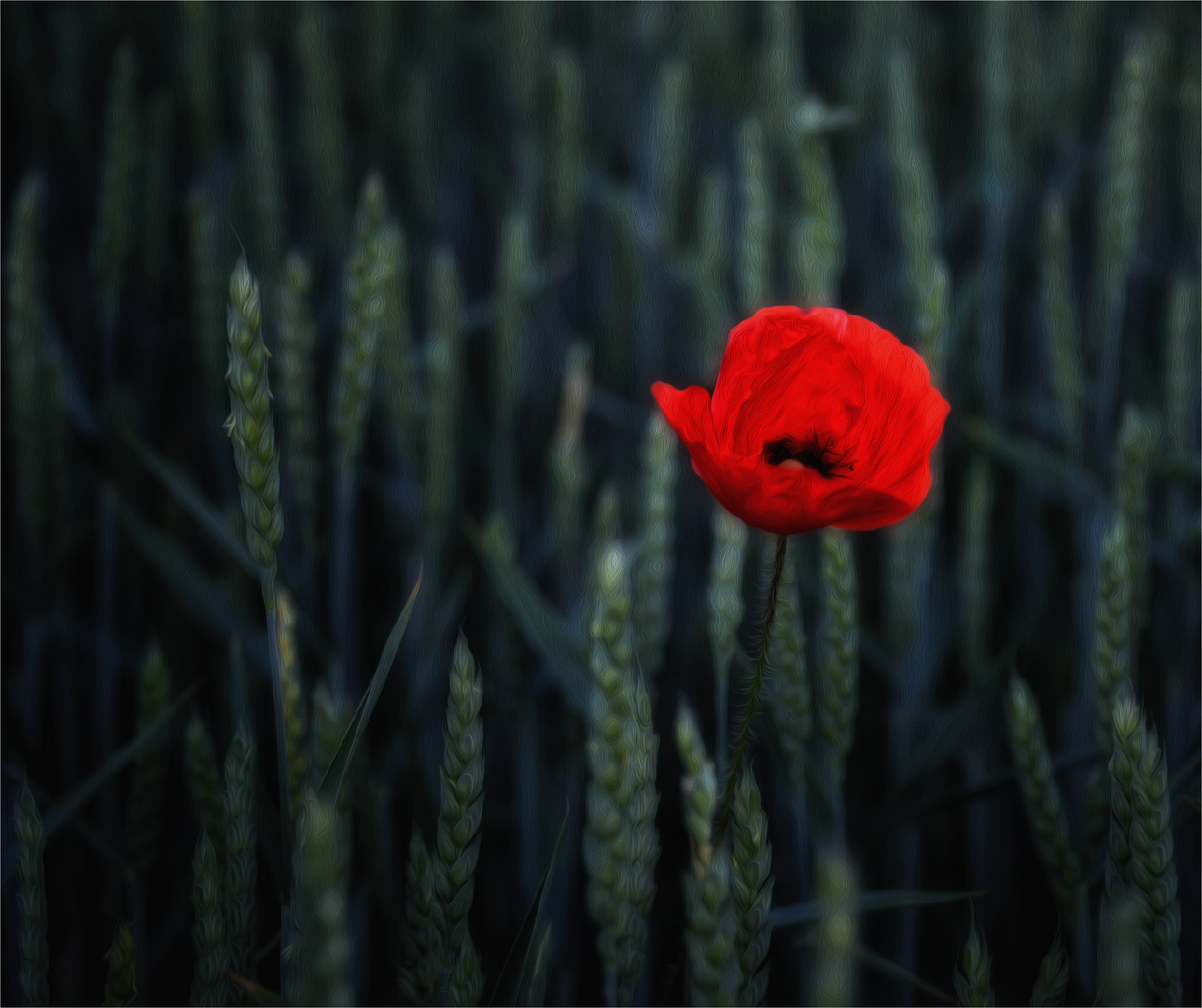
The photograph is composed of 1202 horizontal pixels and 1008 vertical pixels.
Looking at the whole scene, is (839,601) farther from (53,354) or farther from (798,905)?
(53,354)

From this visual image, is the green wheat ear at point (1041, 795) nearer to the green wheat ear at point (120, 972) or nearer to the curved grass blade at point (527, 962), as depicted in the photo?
the curved grass blade at point (527, 962)

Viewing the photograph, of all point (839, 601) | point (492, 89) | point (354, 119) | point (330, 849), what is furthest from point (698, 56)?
point (330, 849)

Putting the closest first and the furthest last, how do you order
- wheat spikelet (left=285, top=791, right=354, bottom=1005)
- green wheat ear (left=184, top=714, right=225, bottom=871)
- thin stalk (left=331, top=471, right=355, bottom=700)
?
wheat spikelet (left=285, top=791, right=354, bottom=1005) < green wheat ear (left=184, top=714, right=225, bottom=871) < thin stalk (left=331, top=471, right=355, bottom=700)

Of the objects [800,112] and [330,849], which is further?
[800,112]

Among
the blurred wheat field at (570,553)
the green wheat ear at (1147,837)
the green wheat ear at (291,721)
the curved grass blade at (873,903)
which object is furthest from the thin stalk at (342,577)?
the green wheat ear at (1147,837)

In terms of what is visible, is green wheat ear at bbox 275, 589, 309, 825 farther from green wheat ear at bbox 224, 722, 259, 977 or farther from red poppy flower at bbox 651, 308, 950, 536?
red poppy flower at bbox 651, 308, 950, 536

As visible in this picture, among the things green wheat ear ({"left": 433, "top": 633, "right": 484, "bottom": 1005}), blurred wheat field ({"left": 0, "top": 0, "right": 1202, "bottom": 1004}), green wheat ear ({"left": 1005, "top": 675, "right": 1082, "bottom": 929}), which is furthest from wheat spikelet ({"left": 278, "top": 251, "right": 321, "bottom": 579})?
green wheat ear ({"left": 1005, "top": 675, "right": 1082, "bottom": 929})
